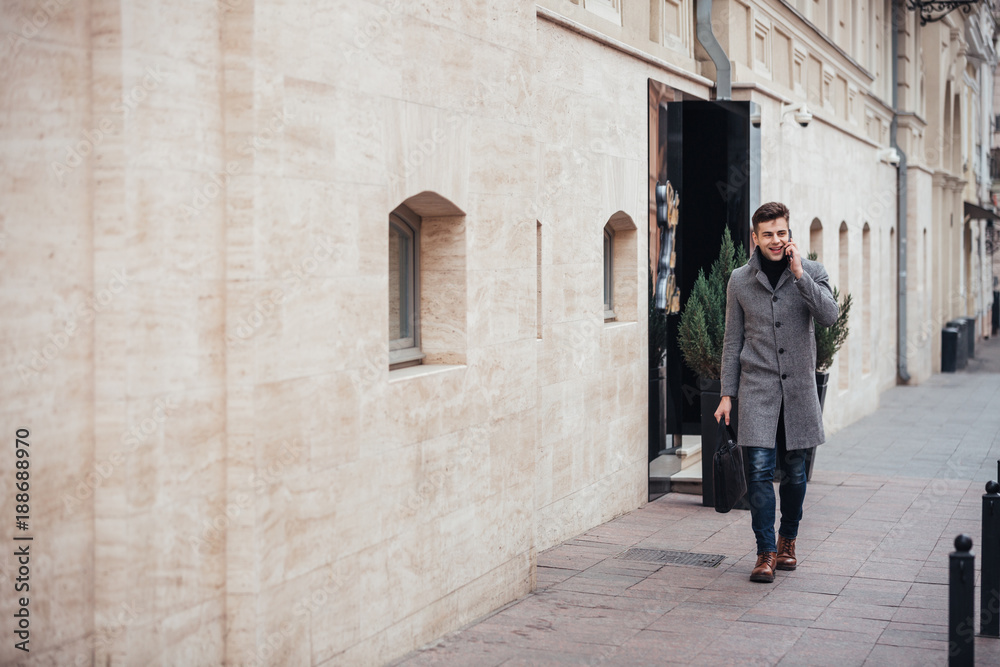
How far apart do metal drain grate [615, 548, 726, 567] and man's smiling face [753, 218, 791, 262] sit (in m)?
2.14

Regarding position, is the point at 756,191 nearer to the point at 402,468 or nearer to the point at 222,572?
the point at 402,468

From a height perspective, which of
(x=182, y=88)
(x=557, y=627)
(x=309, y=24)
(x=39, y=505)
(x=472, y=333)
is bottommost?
(x=557, y=627)

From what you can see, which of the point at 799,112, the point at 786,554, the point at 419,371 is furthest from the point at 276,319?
the point at 799,112

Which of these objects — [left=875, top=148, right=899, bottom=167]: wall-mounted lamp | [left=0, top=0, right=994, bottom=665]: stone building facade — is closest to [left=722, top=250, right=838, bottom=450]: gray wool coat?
[left=0, top=0, right=994, bottom=665]: stone building facade

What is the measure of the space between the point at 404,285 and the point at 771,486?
2707 mm

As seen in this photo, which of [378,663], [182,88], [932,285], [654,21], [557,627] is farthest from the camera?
[932,285]

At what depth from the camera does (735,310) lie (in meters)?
7.78

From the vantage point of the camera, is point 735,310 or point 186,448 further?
point 735,310

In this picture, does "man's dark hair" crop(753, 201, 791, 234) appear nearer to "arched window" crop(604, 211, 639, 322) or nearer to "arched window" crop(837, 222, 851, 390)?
"arched window" crop(604, 211, 639, 322)

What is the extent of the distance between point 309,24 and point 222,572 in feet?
7.53

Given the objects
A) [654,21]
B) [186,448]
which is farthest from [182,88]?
[654,21]

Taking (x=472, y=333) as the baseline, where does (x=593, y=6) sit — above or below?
above

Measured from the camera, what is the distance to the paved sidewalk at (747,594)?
239 inches

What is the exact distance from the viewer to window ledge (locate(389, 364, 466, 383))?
598 centimetres
